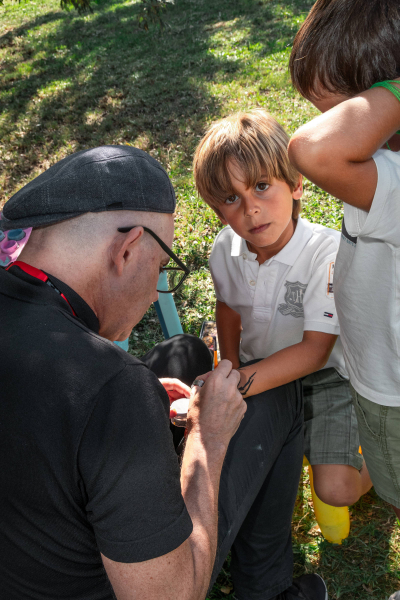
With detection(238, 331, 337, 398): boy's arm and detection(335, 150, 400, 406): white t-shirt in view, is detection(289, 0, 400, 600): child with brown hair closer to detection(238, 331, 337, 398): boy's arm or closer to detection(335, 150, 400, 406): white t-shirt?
detection(335, 150, 400, 406): white t-shirt

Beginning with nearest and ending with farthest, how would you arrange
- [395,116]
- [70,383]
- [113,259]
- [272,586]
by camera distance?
[70,383]
[395,116]
[113,259]
[272,586]

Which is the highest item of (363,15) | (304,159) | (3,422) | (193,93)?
(363,15)

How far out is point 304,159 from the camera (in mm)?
1258

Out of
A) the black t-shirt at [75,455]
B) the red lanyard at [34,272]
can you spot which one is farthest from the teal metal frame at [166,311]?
the black t-shirt at [75,455]

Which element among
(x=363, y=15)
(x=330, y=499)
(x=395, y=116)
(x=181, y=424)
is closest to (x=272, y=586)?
(x=330, y=499)

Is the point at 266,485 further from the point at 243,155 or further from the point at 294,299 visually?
the point at 243,155

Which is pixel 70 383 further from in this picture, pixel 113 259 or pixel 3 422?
pixel 113 259

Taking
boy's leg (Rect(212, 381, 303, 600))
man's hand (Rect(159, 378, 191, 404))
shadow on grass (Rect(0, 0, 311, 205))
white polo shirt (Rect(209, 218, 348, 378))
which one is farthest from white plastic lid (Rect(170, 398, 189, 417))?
shadow on grass (Rect(0, 0, 311, 205))

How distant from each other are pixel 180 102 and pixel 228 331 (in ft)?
18.0

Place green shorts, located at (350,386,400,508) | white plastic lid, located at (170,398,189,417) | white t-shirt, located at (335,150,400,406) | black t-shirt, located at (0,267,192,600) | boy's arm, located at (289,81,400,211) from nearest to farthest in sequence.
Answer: black t-shirt, located at (0,267,192,600), boy's arm, located at (289,81,400,211), white t-shirt, located at (335,150,400,406), green shorts, located at (350,386,400,508), white plastic lid, located at (170,398,189,417)

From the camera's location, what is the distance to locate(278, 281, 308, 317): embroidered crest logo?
2.14 metres

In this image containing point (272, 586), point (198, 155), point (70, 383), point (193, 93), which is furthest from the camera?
point (193, 93)

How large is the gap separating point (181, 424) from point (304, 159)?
110 cm

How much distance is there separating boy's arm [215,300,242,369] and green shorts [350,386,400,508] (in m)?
0.82
